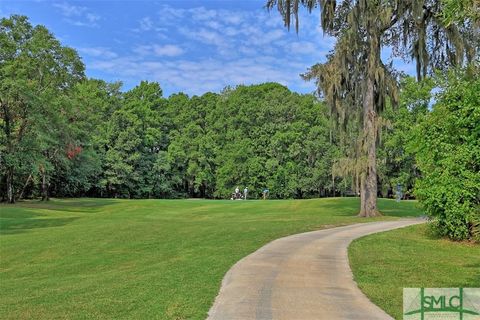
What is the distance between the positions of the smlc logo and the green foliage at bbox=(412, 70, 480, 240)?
6.43 meters

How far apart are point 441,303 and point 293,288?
7.77 ft

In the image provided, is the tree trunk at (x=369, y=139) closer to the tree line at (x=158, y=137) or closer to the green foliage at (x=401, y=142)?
the tree line at (x=158, y=137)

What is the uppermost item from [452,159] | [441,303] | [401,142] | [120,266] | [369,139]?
[401,142]

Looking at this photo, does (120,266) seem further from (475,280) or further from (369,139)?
(369,139)

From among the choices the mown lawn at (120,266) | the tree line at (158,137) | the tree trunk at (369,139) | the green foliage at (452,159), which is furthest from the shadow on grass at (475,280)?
the tree line at (158,137)

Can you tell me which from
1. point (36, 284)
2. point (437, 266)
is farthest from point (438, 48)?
point (36, 284)

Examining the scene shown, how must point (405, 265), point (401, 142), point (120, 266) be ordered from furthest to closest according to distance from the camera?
point (401, 142), point (120, 266), point (405, 265)

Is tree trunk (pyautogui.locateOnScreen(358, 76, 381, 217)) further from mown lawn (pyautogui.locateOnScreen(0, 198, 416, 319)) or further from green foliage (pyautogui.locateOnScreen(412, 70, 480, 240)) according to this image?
green foliage (pyautogui.locateOnScreen(412, 70, 480, 240))

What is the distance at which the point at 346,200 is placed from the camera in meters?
34.2

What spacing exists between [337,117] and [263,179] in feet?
108

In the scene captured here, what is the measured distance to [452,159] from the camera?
14750mm

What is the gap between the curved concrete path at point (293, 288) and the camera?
21.9ft

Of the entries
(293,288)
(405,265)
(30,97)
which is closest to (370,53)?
(405,265)

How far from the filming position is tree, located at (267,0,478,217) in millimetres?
22781
